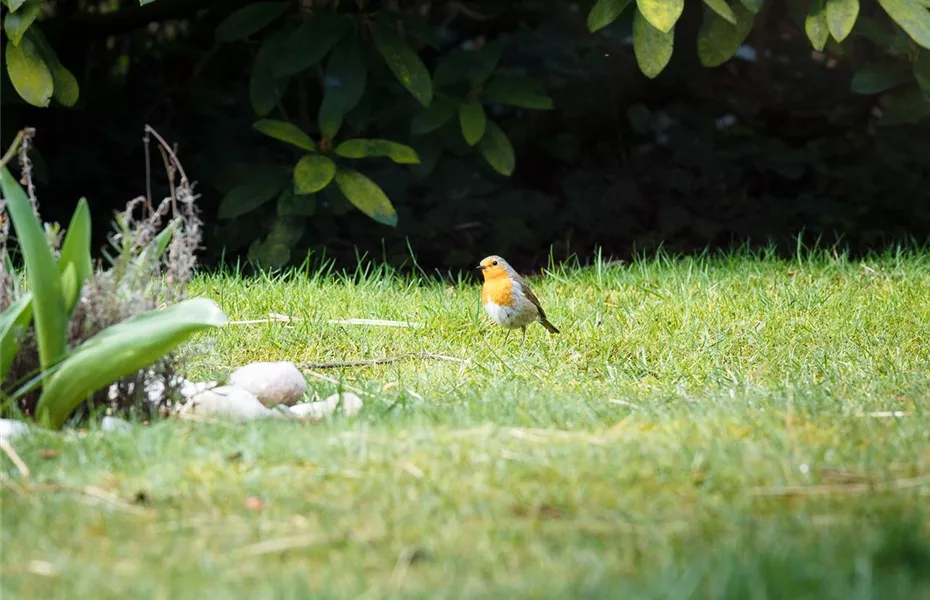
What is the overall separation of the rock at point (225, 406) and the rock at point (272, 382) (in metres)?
0.08

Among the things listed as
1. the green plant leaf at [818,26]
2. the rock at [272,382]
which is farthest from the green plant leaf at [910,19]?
the rock at [272,382]

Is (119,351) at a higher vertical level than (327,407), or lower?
higher

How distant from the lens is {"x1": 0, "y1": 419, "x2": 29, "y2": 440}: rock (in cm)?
318

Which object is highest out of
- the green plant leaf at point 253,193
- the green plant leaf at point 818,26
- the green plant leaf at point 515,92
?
the green plant leaf at point 818,26

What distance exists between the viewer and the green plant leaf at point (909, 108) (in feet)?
19.4

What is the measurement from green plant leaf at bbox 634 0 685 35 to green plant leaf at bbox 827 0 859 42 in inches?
26.1

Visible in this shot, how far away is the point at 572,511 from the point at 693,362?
198 centimetres

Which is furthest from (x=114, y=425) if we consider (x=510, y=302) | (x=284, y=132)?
(x=284, y=132)

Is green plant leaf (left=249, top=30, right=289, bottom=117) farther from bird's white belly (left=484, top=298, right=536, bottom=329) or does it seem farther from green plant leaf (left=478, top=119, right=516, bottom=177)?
bird's white belly (left=484, top=298, right=536, bottom=329)

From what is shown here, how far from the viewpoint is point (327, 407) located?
362 cm

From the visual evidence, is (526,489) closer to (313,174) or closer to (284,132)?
(313,174)

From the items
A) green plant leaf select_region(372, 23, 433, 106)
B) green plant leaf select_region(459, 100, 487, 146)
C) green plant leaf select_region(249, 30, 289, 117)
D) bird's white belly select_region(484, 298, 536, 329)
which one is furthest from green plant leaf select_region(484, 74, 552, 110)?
bird's white belly select_region(484, 298, 536, 329)

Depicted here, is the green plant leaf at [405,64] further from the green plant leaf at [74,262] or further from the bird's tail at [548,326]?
the green plant leaf at [74,262]

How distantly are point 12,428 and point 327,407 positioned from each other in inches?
34.3
